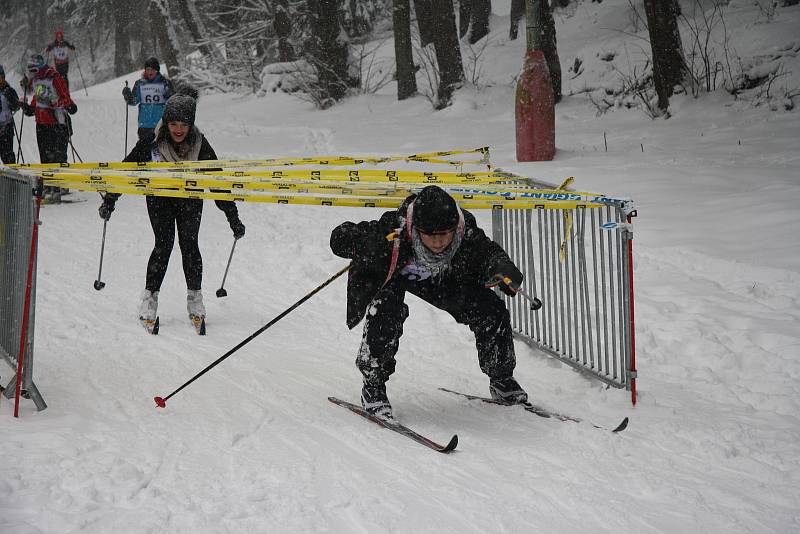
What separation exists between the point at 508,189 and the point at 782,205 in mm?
3818

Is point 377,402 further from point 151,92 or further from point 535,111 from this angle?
point 151,92

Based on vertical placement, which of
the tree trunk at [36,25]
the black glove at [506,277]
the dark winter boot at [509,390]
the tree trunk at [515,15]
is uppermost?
the tree trunk at [36,25]

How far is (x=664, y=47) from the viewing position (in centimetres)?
1273

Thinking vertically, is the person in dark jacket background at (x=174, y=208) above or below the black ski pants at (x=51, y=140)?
below

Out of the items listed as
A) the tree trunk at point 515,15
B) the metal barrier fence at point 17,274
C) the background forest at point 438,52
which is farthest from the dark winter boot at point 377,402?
the tree trunk at point 515,15

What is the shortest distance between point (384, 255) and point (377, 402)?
0.88 metres

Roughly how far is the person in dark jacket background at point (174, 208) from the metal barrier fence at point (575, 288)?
236 centimetres

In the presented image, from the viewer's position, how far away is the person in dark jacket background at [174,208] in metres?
6.13

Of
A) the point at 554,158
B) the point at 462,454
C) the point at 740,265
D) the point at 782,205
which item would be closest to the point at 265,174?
the point at 462,454

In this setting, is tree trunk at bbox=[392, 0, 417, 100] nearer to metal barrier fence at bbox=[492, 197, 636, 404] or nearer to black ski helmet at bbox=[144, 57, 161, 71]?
black ski helmet at bbox=[144, 57, 161, 71]

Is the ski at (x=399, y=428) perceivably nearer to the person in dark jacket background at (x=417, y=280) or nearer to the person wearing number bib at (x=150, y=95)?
the person in dark jacket background at (x=417, y=280)

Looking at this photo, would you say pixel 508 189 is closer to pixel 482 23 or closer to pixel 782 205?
pixel 782 205

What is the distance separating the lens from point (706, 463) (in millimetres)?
4004

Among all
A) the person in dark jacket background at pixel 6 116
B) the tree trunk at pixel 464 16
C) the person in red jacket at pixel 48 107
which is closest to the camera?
the person in dark jacket background at pixel 6 116
